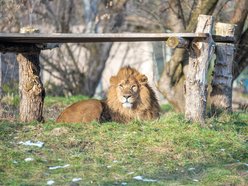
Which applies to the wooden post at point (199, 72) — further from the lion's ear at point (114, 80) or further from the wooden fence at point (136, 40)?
the lion's ear at point (114, 80)

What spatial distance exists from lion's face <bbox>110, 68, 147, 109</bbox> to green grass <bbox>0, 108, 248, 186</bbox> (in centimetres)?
84

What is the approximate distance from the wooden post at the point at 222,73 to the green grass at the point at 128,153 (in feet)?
2.86

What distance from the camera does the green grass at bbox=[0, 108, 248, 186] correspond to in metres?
7.32

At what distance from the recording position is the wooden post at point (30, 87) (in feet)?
31.9

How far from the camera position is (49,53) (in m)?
19.0

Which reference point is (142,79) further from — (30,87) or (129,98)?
(30,87)

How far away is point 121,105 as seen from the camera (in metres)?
10.2

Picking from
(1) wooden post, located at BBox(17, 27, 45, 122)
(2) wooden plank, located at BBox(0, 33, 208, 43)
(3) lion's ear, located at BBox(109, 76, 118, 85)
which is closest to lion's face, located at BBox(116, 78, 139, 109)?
(3) lion's ear, located at BBox(109, 76, 118, 85)

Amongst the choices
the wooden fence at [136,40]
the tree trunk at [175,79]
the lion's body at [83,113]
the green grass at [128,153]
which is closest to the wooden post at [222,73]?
the wooden fence at [136,40]

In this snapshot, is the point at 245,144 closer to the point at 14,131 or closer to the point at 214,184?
the point at 214,184

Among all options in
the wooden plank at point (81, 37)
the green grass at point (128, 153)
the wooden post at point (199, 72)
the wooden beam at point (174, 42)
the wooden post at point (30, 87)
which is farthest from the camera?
the wooden post at point (30, 87)

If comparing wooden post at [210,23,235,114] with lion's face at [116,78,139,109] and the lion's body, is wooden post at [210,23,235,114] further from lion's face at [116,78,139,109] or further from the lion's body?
the lion's body

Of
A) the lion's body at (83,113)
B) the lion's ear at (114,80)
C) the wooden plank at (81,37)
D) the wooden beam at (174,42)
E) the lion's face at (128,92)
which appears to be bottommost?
the lion's body at (83,113)

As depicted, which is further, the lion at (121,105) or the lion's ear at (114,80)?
the lion's ear at (114,80)
